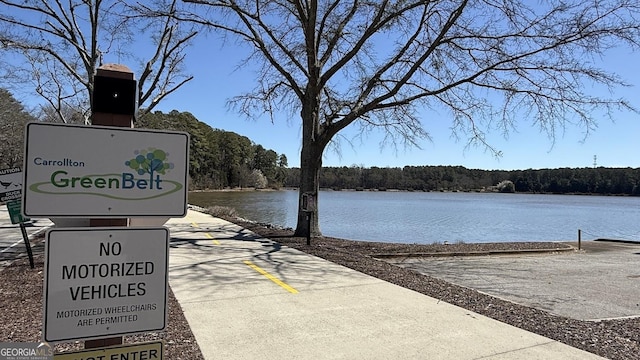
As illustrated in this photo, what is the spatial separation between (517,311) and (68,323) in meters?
5.74

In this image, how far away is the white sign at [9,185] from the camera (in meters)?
8.09

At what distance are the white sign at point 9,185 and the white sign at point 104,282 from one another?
7.54 metres

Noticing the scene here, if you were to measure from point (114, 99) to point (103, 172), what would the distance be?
1.30 ft

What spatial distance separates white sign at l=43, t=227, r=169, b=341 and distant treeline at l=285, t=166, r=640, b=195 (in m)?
Result: 119

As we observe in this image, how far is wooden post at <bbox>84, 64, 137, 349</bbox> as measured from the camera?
214 cm

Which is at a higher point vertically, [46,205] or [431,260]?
[46,205]

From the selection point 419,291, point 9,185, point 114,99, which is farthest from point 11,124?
point 114,99

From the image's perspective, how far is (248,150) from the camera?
118312 mm

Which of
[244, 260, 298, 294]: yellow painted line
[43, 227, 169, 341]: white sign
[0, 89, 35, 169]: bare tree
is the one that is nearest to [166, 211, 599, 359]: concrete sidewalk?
[244, 260, 298, 294]: yellow painted line

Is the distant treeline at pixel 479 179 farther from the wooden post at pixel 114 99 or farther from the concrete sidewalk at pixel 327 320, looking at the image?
the wooden post at pixel 114 99

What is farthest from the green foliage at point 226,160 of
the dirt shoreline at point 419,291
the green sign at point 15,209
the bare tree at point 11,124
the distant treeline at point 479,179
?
the dirt shoreline at point 419,291

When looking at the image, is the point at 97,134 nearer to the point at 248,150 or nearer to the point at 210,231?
the point at 210,231

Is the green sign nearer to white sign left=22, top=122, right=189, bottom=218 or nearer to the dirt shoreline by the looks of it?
the dirt shoreline

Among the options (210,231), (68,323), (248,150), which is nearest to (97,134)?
(68,323)
